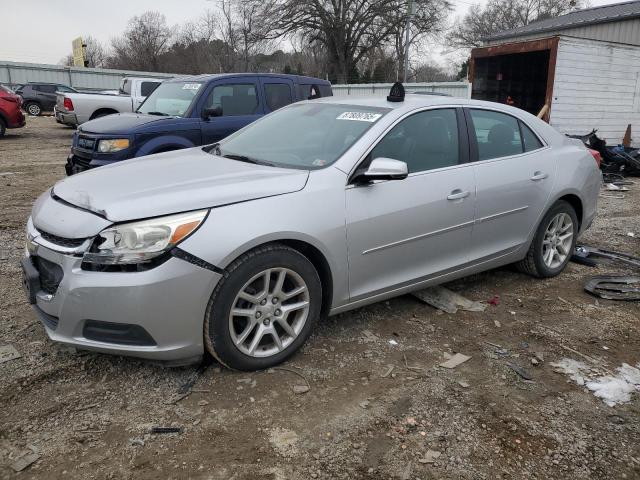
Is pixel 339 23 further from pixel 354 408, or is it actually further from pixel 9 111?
pixel 354 408

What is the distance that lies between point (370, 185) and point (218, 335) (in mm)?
1323

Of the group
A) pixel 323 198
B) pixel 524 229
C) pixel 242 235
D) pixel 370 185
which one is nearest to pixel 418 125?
pixel 370 185

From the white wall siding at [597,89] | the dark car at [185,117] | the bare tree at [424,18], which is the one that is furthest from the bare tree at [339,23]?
the dark car at [185,117]

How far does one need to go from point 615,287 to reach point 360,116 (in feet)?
9.12

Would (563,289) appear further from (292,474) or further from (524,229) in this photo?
(292,474)

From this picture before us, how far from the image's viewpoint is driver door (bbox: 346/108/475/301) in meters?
3.38

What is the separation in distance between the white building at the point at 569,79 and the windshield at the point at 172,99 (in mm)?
8398

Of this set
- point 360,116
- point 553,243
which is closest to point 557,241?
point 553,243

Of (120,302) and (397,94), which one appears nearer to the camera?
(120,302)

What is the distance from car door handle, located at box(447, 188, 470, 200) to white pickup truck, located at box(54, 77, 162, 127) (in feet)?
43.3

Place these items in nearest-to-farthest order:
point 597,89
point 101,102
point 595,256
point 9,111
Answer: point 595,256
point 597,89
point 9,111
point 101,102

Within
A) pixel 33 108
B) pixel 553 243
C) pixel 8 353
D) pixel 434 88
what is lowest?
pixel 8 353

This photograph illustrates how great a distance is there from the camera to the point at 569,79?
1219 centimetres

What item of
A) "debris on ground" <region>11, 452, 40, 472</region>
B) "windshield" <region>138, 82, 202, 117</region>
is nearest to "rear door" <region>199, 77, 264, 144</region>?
"windshield" <region>138, 82, 202, 117</region>
